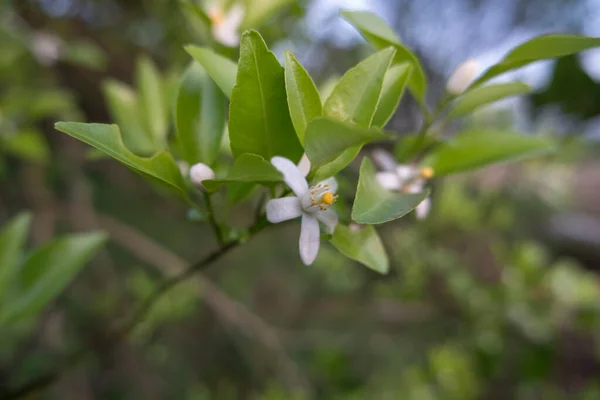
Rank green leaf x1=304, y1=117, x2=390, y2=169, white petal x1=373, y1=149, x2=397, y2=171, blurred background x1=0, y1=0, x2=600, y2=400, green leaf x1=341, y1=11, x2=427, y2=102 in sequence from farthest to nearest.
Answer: blurred background x1=0, y1=0, x2=600, y2=400 → white petal x1=373, y1=149, x2=397, y2=171 → green leaf x1=341, y1=11, x2=427, y2=102 → green leaf x1=304, y1=117, x2=390, y2=169

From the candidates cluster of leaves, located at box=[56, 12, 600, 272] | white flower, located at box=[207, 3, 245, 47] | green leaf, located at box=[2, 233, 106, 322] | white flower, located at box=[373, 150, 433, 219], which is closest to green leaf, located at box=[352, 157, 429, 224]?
cluster of leaves, located at box=[56, 12, 600, 272]

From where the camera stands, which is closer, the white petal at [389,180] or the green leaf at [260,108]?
the green leaf at [260,108]

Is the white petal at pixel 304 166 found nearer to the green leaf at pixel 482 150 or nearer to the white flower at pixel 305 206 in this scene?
the white flower at pixel 305 206

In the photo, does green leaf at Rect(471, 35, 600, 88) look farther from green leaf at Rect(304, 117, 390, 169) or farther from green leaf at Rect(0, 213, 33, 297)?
green leaf at Rect(0, 213, 33, 297)

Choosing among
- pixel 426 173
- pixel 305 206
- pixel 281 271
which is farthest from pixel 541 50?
pixel 281 271

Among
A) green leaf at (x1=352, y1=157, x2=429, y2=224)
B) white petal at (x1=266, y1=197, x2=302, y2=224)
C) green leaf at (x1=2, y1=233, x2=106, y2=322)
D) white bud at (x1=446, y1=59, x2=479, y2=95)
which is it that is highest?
white bud at (x1=446, y1=59, x2=479, y2=95)

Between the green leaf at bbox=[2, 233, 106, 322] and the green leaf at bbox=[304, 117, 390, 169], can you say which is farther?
the green leaf at bbox=[2, 233, 106, 322]

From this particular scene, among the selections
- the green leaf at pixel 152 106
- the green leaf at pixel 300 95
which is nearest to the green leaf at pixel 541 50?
the green leaf at pixel 300 95
